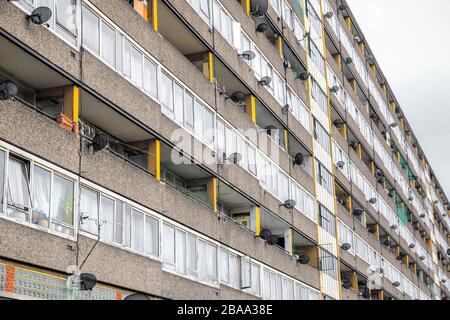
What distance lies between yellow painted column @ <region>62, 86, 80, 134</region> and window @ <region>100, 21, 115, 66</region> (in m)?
1.92

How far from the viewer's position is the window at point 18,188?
58.1 ft

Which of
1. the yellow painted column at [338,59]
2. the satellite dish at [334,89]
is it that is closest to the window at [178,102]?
the satellite dish at [334,89]

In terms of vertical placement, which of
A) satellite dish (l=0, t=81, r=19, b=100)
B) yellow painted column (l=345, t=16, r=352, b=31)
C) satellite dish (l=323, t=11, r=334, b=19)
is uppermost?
yellow painted column (l=345, t=16, r=352, b=31)

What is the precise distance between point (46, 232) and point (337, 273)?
26.4 m

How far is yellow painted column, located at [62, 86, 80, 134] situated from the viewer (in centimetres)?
2025

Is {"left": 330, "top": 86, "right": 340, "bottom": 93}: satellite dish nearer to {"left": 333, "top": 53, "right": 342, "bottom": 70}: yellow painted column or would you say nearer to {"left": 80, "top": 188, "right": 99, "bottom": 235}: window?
{"left": 333, "top": 53, "right": 342, "bottom": 70}: yellow painted column

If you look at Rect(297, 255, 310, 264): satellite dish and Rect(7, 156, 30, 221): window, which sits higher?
Rect(297, 255, 310, 264): satellite dish

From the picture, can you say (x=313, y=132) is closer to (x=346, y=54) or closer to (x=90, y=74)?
(x=346, y=54)

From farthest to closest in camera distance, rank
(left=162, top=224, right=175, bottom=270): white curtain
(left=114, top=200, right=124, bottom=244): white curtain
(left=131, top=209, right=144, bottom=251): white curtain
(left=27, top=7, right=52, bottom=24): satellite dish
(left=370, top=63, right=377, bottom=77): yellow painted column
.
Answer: (left=370, top=63, right=377, bottom=77): yellow painted column → (left=162, top=224, right=175, bottom=270): white curtain → (left=131, top=209, right=144, bottom=251): white curtain → (left=114, top=200, right=124, bottom=244): white curtain → (left=27, top=7, right=52, bottom=24): satellite dish

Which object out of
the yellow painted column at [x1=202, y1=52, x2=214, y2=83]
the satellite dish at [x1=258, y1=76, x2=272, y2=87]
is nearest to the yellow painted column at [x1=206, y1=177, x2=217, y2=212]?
the yellow painted column at [x1=202, y1=52, x2=214, y2=83]

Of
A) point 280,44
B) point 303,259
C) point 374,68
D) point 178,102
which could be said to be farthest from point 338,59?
point 178,102

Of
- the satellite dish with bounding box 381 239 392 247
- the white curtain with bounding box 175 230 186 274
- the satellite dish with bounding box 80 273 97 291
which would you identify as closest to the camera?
the satellite dish with bounding box 80 273 97 291

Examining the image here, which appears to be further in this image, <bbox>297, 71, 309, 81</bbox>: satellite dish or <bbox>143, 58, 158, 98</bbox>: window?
<bbox>297, 71, 309, 81</bbox>: satellite dish
